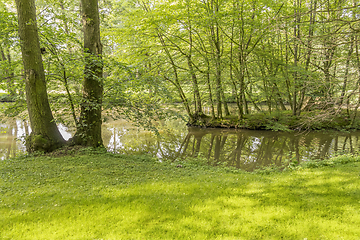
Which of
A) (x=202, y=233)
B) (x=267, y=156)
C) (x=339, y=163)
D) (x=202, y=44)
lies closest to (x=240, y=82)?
(x=202, y=44)

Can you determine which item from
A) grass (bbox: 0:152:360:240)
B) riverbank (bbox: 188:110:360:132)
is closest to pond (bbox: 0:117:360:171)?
riverbank (bbox: 188:110:360:132)

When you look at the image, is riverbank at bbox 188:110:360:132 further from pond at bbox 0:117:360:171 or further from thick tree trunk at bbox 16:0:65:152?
thick tree trunk at bbox 16:0:65:152

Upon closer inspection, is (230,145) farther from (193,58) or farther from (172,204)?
(172,204)

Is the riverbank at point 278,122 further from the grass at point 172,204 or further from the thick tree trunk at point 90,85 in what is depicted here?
the thick tree trunk at point 90,85

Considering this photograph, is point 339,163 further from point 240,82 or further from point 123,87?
point 240,82

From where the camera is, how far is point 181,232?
337cm

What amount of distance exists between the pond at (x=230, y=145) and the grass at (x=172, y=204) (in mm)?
3313

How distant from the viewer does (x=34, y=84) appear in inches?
289

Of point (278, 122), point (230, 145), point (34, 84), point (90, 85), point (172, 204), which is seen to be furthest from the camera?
point (278, 122)

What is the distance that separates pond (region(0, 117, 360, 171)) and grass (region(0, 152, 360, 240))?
10.9 ft

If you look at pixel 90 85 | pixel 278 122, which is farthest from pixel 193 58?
pixel 90 85

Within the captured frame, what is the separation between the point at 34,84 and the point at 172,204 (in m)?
6.61

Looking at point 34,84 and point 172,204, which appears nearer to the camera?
point 172,204

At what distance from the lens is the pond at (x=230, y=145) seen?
10.2 m
